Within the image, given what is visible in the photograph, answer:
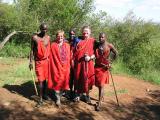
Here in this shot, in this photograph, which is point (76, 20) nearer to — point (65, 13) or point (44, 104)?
point (65, 13)

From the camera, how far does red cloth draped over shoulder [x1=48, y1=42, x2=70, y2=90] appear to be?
27.1 feet

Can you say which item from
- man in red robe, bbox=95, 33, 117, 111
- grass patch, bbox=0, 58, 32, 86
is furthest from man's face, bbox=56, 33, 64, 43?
grass patch, bbox=0, 58, 32, 86

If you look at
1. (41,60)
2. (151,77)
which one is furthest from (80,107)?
(151,77)

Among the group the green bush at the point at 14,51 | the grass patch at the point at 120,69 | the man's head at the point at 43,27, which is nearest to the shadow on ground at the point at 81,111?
the man's head at the point at 43,27

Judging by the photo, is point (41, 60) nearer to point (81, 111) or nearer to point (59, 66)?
point (59, 66)

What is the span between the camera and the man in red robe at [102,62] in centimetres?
832

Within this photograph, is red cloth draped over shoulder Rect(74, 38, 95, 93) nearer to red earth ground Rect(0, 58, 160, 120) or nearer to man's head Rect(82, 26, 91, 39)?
man's head Rect(82, 26, 91, 39)

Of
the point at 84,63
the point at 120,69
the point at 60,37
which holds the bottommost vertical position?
the point at 120,69

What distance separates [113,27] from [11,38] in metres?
5.39

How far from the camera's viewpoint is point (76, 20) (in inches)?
731

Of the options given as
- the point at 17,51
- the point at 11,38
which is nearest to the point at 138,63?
the point at 17,51

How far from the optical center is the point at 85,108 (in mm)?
8500

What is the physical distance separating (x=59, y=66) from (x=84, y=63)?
0.59m

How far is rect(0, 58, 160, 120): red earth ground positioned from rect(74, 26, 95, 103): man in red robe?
46 cm
